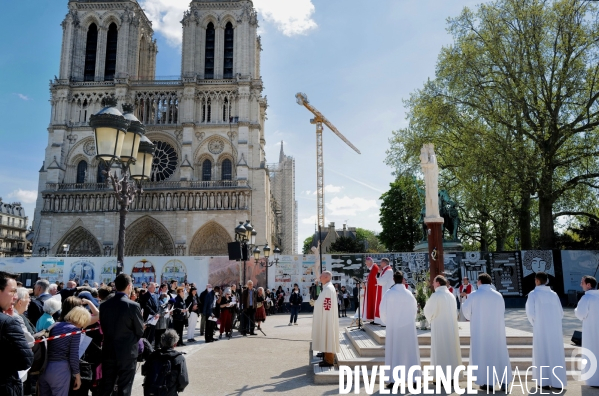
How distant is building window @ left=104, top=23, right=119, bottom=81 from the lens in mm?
39594

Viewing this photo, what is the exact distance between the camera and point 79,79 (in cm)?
3872

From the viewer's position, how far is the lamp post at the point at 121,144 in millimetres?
6270

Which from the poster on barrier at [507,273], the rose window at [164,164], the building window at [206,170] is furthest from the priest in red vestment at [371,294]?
the rose window at [164,164]

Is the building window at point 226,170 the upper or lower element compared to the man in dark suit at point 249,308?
upper

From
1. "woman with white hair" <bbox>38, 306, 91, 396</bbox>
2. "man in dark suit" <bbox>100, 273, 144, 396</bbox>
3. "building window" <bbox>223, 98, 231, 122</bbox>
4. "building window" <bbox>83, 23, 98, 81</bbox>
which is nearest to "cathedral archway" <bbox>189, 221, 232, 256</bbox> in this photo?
"building window" <bbox>223, 98, 231, 122</bbox>

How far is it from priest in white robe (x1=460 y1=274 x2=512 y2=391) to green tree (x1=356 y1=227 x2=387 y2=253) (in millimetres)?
53051

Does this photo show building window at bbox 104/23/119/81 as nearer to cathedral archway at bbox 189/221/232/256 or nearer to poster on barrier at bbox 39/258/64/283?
cathedral archway at bbox 189/221/232/256

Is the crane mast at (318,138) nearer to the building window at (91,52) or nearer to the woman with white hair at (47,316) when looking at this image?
the building window at (91,52)

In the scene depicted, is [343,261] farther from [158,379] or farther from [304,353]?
[158,379]

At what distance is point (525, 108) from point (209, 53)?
27767mm

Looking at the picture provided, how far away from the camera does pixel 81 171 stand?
124ft

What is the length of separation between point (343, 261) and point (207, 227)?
1538 centimetres

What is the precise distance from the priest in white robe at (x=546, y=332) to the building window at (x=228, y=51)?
3566 cm

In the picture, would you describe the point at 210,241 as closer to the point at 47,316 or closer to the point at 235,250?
the point at 235,250
